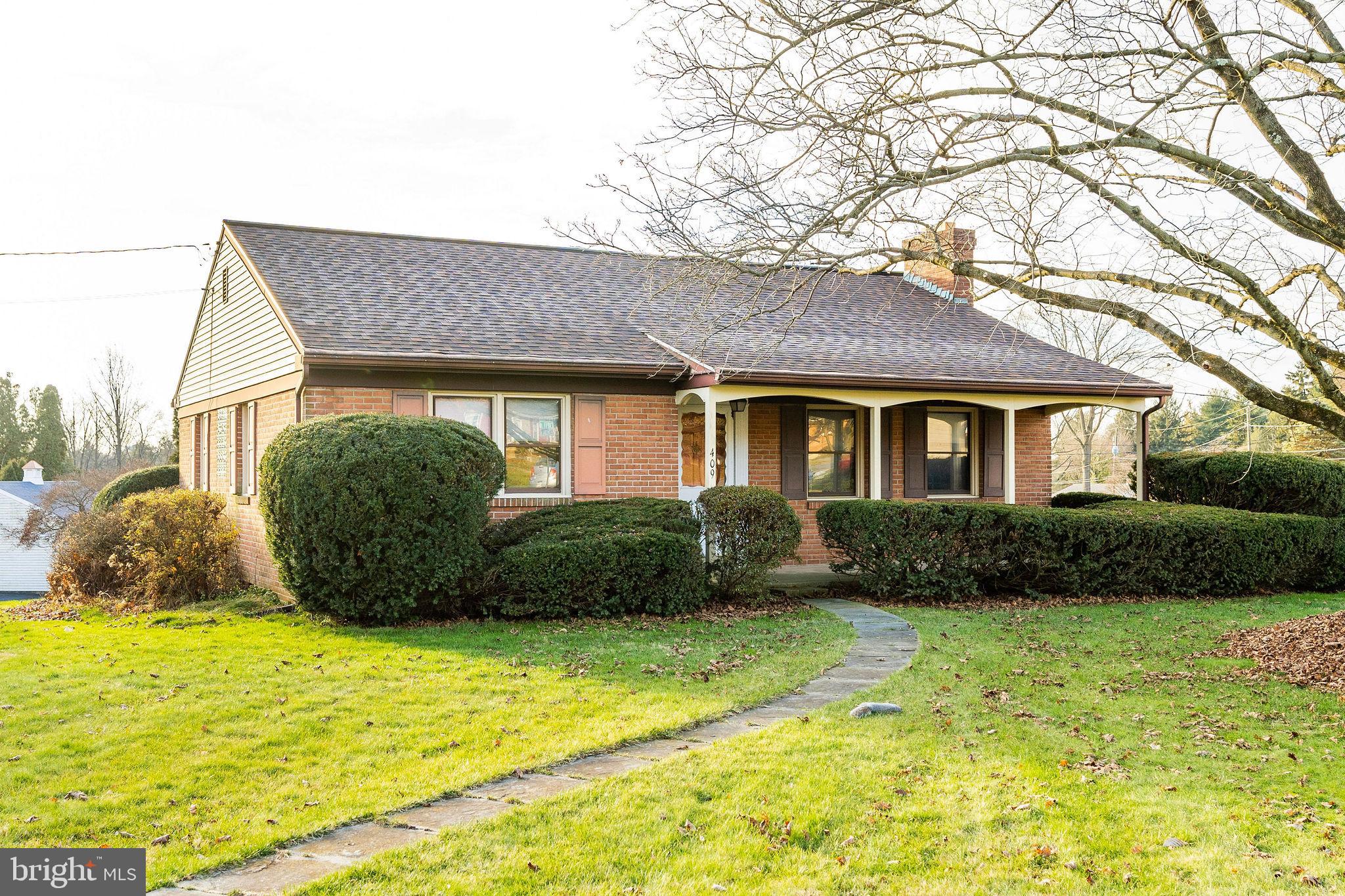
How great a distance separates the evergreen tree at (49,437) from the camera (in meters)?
46.9

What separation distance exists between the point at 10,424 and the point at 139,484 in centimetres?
3524

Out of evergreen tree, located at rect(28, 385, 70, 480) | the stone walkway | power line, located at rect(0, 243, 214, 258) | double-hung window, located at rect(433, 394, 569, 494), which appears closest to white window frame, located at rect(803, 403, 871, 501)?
double-hung window, located at rect(433, 394, 569, 494)

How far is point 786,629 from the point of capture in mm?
10391

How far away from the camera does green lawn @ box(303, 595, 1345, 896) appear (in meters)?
4.17

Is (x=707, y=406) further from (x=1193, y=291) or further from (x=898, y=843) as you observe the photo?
(x=898, y=843)

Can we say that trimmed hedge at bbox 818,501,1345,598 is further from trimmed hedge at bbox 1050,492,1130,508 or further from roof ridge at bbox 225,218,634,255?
roof ridge at bbox 225,218,634,255

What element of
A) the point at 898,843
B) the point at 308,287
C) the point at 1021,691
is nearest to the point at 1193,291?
the point at 1021,691

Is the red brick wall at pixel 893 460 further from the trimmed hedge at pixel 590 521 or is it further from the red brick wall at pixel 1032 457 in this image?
the trimmed hedge at pixel 590 521

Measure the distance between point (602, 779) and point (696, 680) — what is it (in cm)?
255

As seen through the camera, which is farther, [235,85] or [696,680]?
[235,85]

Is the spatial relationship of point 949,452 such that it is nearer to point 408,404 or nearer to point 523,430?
point 523,430

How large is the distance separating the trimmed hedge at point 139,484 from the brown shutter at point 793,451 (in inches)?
481

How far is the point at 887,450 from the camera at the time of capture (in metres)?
16.5

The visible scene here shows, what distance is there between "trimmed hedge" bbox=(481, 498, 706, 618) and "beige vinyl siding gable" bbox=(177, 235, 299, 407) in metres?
4.18
